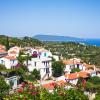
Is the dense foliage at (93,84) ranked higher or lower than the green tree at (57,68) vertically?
lower

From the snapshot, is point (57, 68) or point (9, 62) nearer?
point (9, 62)

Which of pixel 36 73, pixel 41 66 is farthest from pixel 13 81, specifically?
pixel 41 66

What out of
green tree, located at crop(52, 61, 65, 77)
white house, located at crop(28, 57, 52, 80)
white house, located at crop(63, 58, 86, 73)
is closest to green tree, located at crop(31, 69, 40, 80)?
white house, located at crop(28, 57, 52, 80)

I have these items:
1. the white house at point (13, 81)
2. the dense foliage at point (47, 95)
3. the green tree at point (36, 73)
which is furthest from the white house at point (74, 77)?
the dense foliage at point (47, 95)

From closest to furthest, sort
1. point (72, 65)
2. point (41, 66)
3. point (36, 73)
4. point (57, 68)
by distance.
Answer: point (36, 73)
point (41, 66)
point (57, 68)
point (72, 65)

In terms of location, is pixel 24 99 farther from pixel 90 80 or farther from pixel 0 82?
pixel 90 80

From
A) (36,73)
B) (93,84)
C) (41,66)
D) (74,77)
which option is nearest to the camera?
(93,84)

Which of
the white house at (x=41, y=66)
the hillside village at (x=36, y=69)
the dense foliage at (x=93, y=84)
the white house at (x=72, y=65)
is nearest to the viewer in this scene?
the dense foliage at (x=93, y=84)

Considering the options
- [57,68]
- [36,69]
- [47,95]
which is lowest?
[57,68]

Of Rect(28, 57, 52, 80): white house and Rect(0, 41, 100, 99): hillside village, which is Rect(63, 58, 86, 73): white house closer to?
Rect(0, 41, 100, 99): hillside village

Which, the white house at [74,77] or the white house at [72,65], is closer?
the white house at [74,77]

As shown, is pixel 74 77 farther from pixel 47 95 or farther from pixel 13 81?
pixel 47 95

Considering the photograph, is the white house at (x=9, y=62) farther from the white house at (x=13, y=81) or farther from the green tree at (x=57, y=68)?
the green tree at (x=57, y=68)

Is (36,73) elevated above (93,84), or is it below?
above
